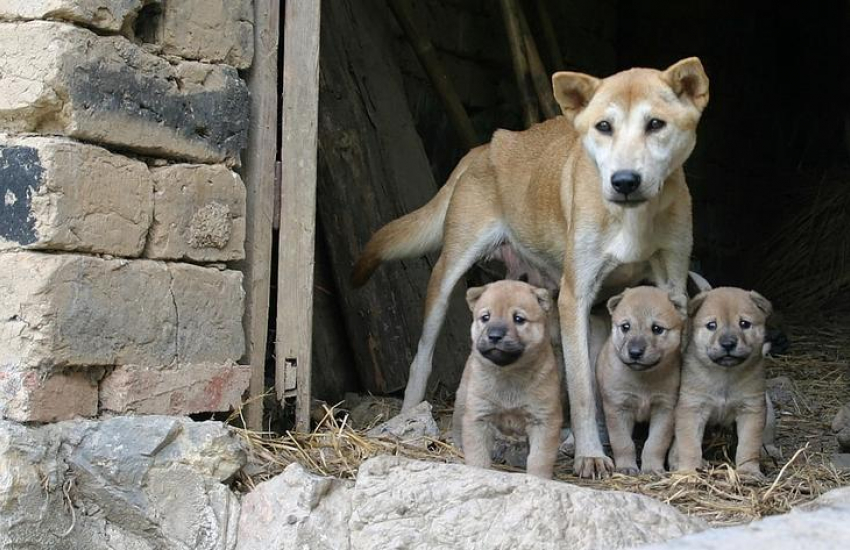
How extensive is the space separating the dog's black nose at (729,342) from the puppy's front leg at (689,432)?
0.32 metres

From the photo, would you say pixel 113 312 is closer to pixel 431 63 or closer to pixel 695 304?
pixel 695 304

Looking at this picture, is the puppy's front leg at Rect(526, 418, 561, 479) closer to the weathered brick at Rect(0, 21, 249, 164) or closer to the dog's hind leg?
the dog's hind leg

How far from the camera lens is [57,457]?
178 inches

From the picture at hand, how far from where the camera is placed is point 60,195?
4520 mm

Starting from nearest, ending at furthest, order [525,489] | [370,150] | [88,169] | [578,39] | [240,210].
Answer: [525,489], [88,169], [240,210], [370,150], [578,39]

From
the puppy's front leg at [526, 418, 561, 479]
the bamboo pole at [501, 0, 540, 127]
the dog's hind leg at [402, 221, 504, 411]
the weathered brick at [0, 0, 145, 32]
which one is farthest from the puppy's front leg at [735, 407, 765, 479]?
the bamboo pole at [501, 0, 540, 127]

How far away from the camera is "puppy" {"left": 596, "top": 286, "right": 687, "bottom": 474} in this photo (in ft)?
17.9

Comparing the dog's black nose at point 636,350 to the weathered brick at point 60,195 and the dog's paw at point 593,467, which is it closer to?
the dog's paw at point 593,467

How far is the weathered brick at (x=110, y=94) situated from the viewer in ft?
14.9

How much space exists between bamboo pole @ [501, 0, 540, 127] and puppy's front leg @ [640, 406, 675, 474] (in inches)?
123

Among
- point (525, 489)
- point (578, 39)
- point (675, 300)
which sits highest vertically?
point (578, 39)

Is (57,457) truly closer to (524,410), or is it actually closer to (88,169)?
(88,169)

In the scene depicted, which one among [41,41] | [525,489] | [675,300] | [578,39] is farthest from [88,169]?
[578,39]

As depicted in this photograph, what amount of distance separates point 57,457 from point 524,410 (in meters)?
1.91
